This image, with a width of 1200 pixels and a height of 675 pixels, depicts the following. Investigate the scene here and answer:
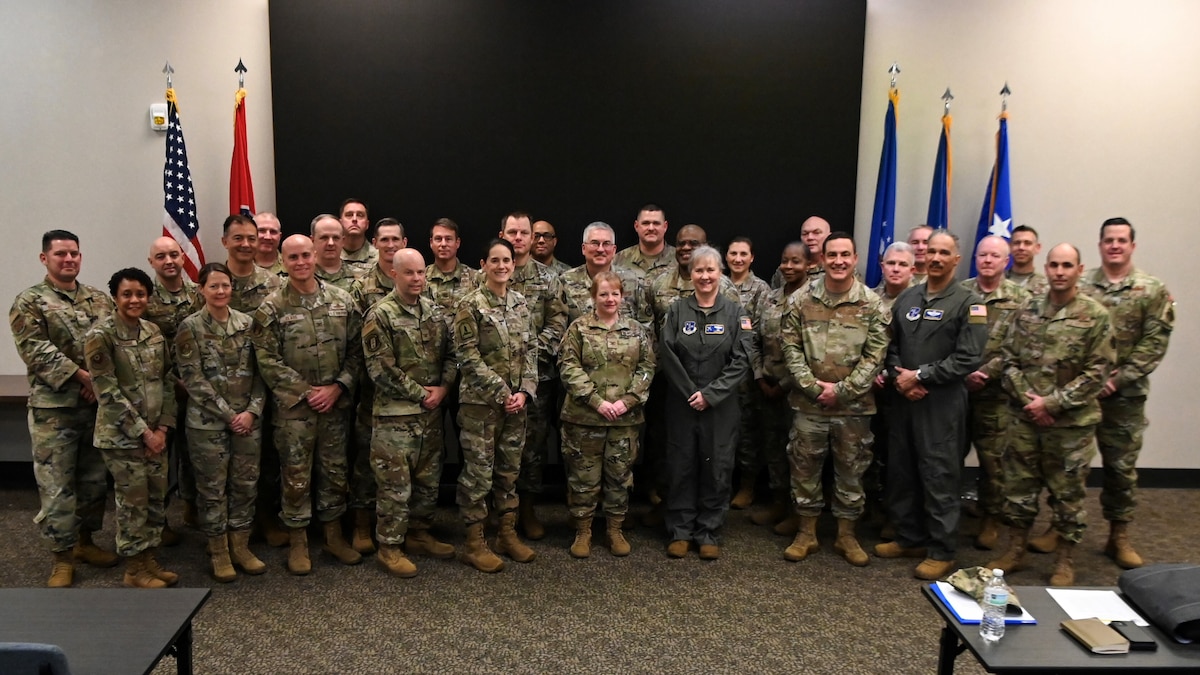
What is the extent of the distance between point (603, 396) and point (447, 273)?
1.28 meters

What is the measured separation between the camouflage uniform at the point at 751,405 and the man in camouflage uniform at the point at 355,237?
2.27m

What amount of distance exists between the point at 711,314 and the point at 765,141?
1.85 meters

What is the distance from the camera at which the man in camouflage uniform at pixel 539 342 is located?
4703 millimetres

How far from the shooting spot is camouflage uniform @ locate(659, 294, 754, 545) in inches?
169

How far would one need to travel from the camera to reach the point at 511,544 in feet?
14.4

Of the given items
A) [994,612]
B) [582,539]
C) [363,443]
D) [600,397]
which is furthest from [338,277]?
[994,612]

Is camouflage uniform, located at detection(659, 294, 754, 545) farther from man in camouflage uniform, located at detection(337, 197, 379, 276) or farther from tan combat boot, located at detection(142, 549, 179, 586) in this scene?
tan combat boot, located at detection(142, 549, 179, 586)

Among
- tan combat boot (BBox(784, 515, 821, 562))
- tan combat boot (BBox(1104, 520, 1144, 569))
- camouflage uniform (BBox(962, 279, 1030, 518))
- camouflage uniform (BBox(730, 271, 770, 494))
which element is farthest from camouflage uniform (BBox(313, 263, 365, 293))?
tan combat boot (BBox(1104, 520, 1144, 569))

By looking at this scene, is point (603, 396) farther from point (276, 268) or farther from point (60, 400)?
point (60, 400)

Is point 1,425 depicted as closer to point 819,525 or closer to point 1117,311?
point 819,525

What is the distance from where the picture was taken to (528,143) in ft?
18.1

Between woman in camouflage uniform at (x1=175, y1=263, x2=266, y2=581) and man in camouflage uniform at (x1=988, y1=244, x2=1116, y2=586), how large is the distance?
151 inches

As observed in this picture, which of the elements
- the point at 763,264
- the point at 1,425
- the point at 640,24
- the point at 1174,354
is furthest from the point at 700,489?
the point at 1,425

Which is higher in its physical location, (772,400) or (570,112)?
(570,112)
